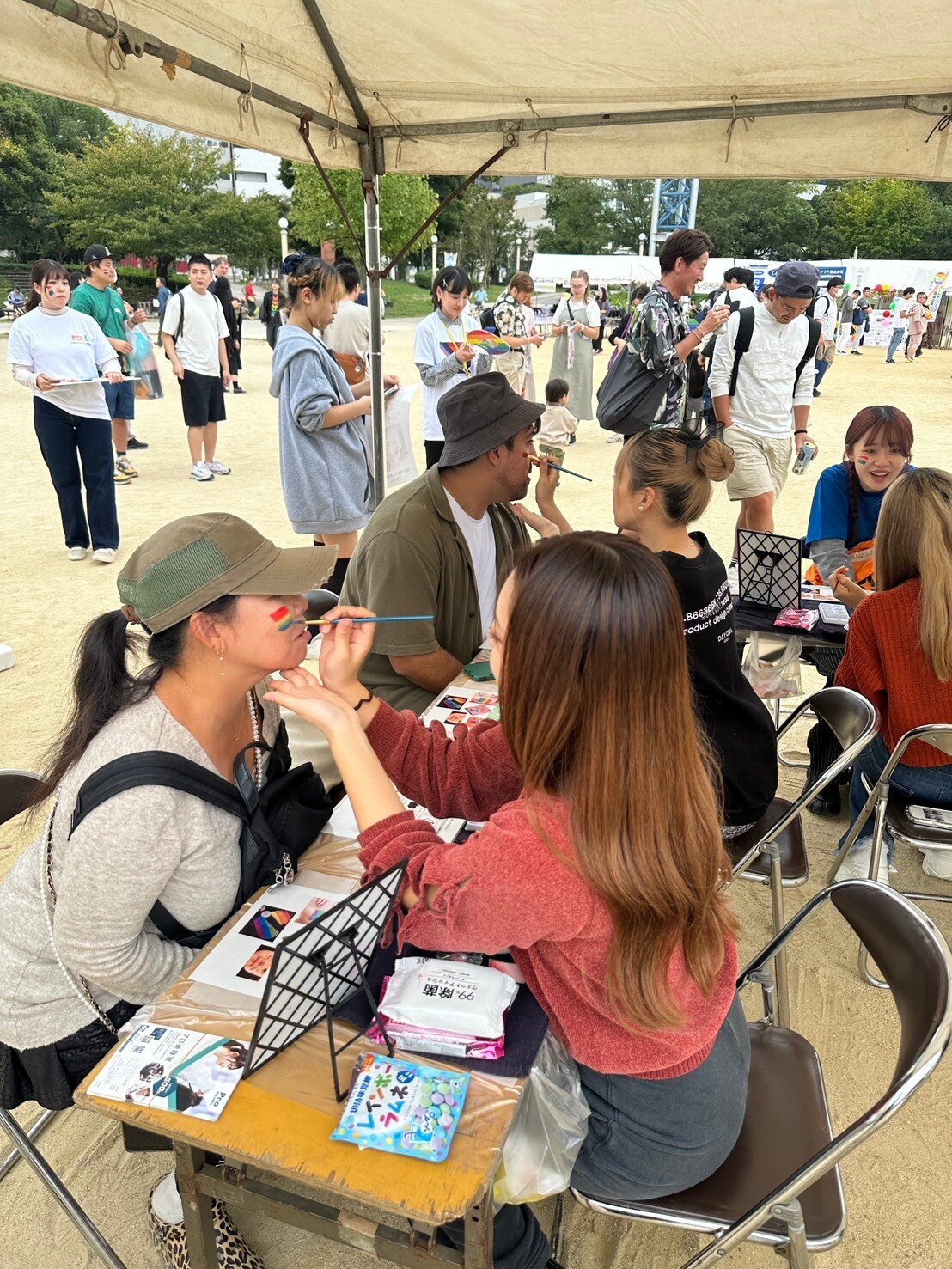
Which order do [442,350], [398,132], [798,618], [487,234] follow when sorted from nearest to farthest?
[798,618] → [398,132] → [442,350] → [487,234]

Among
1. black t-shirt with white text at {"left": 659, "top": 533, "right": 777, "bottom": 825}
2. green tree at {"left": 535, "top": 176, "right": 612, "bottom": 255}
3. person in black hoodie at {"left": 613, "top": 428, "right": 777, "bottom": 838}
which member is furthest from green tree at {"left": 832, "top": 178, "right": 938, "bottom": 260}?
black t-shirt with white text at {"left": 659, "top": 533, "right": 777, "bottom": 825}

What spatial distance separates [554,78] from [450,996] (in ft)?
11.6

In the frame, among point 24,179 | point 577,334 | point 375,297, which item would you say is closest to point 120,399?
point 375,297

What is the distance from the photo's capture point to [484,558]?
2.84 metres

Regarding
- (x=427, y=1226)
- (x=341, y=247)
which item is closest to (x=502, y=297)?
(x=427, y=1226)

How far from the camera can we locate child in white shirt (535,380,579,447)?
8.04 metres

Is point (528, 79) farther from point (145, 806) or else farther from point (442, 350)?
point (145, 806)

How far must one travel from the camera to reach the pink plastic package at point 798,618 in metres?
2.97

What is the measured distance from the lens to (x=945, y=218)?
42562 mm

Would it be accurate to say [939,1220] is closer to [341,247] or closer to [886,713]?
[886,713]

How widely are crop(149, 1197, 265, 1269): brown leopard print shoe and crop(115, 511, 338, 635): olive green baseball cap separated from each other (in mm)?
1168

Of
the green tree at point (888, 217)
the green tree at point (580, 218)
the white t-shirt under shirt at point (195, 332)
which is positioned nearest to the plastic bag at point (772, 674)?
the white t-shirt under shirt at point (195, 332)

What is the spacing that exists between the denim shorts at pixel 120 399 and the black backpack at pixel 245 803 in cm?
730

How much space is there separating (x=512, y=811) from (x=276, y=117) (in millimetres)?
3430
